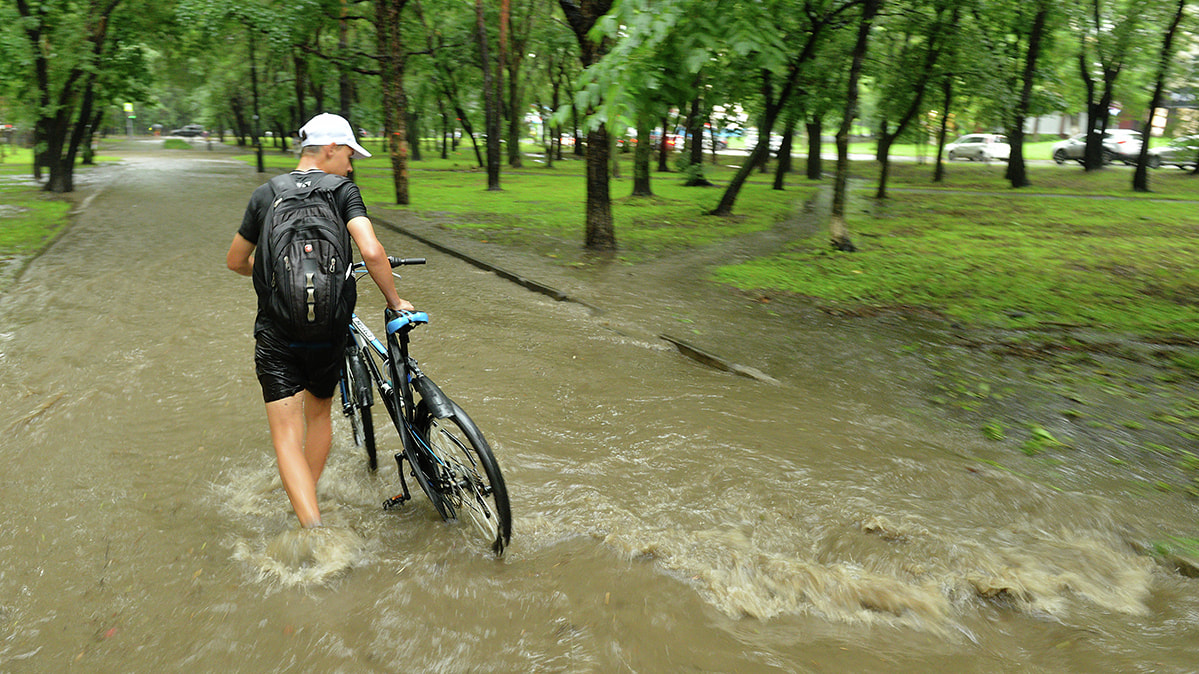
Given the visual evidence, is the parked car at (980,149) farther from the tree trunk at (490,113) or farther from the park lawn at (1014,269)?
the tree trunk at (490,113)

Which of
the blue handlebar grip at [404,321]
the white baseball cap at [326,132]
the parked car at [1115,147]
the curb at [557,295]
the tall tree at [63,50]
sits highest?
the tall tree at [63,50]

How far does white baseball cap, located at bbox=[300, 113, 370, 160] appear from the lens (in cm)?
373

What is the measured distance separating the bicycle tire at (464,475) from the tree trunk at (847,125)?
10.7 meters

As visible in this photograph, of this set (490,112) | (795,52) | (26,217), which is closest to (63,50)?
(26,217)

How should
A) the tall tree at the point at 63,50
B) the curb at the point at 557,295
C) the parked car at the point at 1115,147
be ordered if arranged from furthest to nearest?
the parked car at the point at 1115,147 < the tall tree at the point at 63,50 < the curb at the point at 557,295

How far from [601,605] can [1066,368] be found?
5635mm

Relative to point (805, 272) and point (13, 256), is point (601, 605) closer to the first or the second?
point (805, 272)

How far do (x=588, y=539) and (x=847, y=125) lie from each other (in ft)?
35.7

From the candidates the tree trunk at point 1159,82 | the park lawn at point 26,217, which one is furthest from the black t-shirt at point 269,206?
the tree trunk at point 1159,82

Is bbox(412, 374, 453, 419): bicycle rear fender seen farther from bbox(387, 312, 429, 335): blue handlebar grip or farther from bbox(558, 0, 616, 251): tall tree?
bbox(558, 0, 616, 251): tall tree

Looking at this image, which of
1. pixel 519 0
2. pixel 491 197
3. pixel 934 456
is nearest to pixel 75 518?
pixel 934 456

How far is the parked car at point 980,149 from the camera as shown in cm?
4322

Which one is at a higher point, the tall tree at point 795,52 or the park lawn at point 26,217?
the tall tree at point 795,52

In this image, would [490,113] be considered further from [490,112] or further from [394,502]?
[394,502]
